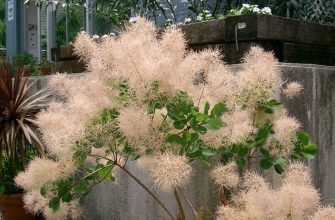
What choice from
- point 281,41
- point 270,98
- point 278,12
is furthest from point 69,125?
point 278,12

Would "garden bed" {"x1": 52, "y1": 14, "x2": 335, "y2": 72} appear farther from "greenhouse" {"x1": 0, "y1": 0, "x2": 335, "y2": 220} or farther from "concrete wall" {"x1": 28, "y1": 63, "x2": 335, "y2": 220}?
"concrete wall" {"x1": 28, "y1": 63, "x2": 335, "y2": 220}

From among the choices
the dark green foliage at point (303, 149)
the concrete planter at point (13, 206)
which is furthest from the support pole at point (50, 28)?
the dark green foliage at point (303, 149)

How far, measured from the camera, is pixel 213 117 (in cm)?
249

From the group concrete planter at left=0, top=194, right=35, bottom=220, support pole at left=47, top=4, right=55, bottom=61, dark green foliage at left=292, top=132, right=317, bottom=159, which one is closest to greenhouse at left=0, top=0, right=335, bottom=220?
dark green foliage at left=292, top=132, right=317, bottom=159

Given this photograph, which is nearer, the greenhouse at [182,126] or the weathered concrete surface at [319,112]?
Result: the greenhouse at [182,126]

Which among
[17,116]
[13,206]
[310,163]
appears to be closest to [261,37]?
[310,163]

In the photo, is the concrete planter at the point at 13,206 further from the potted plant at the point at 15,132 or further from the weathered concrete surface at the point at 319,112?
the weathered concrete surface at the point at 319,112

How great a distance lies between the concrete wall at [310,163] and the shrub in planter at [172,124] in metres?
0.68

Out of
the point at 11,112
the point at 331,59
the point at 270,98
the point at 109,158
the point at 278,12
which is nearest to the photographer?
the point at 270,98

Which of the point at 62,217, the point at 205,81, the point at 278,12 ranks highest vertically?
the point at 278,12

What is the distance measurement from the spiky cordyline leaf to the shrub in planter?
6.31ft

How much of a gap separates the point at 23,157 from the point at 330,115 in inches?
104

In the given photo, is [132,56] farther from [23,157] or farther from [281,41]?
[23,157]

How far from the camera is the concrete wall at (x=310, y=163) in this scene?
142 inches
